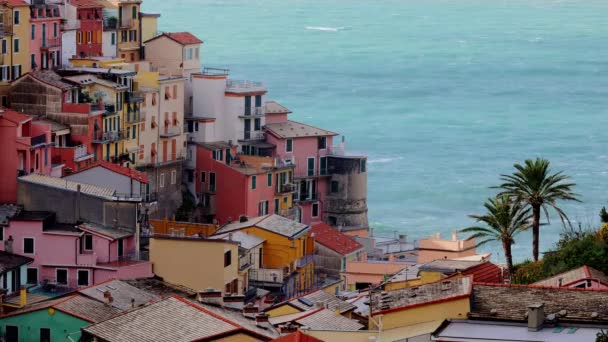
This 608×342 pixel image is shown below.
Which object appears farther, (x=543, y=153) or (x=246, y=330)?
(x=543, y=153)

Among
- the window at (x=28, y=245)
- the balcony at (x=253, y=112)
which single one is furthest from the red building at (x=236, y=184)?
the window at (x=28, y=245)

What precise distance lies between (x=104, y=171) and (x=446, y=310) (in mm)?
38382

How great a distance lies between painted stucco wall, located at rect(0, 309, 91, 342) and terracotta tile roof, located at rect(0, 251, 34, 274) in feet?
33.0

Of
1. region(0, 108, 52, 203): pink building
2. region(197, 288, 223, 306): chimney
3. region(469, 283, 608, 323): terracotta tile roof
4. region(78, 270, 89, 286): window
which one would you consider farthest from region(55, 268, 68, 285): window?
region(469, 283, 608, 323): terracotta tile roof

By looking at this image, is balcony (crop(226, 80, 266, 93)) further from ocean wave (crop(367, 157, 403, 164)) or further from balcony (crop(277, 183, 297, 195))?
ocean wave (crop(367, 157, 403, 164))

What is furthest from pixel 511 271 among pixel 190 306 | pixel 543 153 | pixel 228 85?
pixel 543 153

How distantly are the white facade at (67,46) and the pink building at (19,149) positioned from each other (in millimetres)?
14019

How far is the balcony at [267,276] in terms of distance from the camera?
252 ft

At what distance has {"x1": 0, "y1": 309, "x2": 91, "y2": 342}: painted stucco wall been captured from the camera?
53.2 metres

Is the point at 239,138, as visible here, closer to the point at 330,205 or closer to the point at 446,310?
the point at 330,205

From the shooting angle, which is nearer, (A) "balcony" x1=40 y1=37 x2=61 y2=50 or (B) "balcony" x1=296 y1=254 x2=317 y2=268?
(B) "balcony" x1=296 y1=254 x2=317 y2=268

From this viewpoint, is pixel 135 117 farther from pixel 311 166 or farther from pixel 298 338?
pixel 298 338

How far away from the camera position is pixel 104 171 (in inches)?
3095

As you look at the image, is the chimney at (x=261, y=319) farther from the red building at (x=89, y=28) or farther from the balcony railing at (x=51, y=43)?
the red building at (x=89, y=28)
